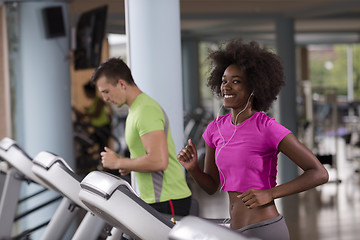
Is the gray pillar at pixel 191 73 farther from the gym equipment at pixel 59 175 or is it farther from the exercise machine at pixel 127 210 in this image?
the exercise machine at pixel 127 210

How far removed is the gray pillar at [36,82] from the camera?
5.36 meters

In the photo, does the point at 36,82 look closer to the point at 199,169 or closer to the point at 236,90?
the point at 199,169

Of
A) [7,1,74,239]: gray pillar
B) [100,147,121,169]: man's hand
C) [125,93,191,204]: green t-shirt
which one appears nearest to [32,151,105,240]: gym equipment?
[100,147,121,169]: man's hand

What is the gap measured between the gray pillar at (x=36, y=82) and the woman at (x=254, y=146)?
3.65 m

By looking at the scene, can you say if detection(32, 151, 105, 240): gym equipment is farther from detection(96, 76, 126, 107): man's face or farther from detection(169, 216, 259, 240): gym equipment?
detection(169, 216, 259, 240): gym equipment

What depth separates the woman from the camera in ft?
5.84

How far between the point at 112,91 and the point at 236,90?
759mm

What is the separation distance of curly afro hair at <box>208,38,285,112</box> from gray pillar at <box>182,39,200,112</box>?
10472 millimetres

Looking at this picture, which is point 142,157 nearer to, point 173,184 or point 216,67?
point 173,184

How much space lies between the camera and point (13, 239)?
3756 mm

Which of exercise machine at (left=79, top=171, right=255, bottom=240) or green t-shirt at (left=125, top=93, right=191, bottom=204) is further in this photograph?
green t-shirt at (left=125, top=93, right=191, bottom=204)

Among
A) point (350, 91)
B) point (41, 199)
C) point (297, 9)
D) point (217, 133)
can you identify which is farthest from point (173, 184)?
point (350, 91)

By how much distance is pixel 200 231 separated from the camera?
1.08 metres

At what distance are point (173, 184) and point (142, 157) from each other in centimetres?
23
